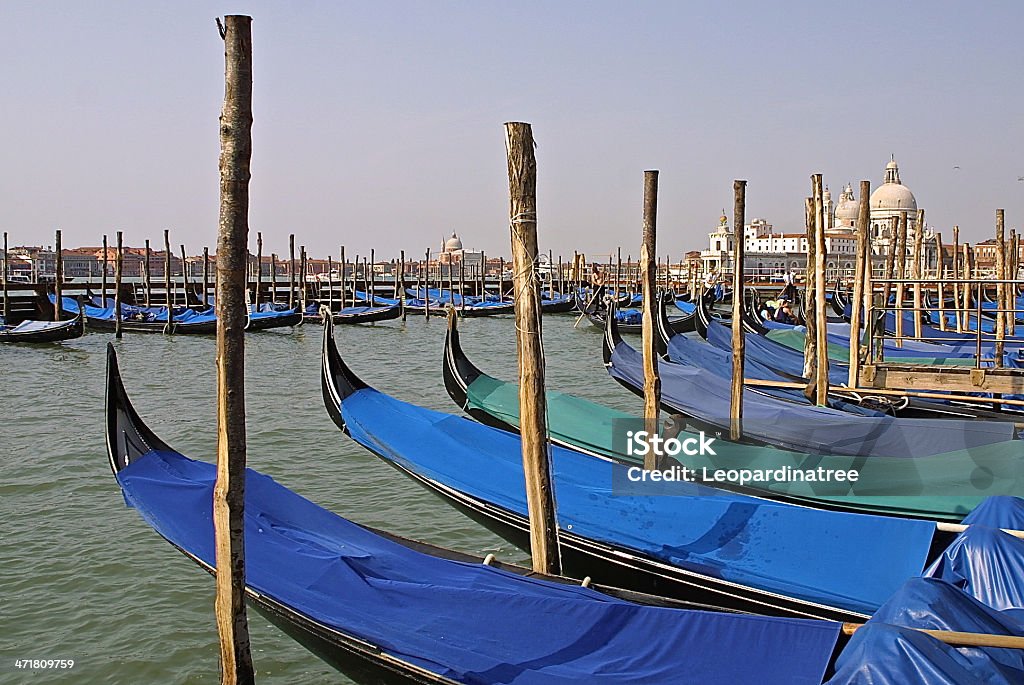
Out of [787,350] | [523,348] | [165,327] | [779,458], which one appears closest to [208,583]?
[523,348]

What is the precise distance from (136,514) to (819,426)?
3.50 m

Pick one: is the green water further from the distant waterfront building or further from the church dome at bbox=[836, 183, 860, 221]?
the church dome at bbox=[836, 183, 860, 221]

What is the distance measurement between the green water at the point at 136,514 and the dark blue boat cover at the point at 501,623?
551 millimetres

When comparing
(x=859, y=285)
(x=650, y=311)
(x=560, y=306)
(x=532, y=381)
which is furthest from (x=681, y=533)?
(x=560, y=306)

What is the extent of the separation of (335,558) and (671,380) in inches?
147

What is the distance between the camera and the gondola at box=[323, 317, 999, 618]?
2809 millimetres

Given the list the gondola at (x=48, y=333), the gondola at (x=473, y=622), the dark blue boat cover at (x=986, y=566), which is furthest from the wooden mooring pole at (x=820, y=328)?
the gondola at (x=48, y=333)

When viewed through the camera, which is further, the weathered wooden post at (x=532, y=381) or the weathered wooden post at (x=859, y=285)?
the weathered wooden post at (x=859, y=285)

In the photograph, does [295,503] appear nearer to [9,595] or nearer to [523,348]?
[523,348]

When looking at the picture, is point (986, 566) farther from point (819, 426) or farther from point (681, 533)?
point (819, 426)

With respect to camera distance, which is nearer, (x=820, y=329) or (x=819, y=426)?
(x=819, y=426)

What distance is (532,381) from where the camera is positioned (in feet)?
9.68

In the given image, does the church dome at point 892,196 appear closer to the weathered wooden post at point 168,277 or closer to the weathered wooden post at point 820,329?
the weathered wooden post at point 168,277

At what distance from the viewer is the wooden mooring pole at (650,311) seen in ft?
13.9
